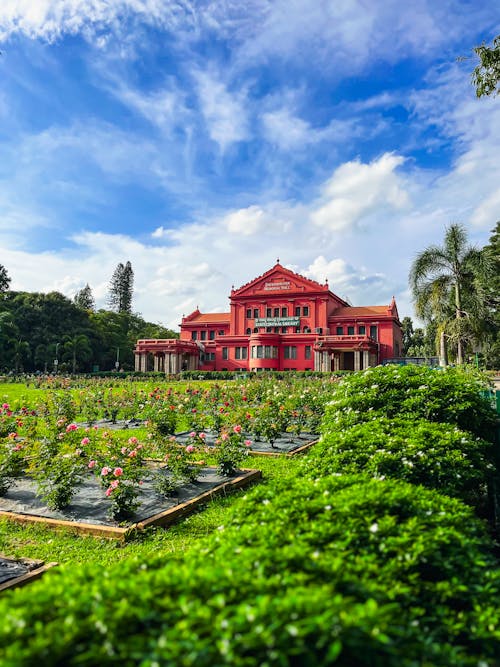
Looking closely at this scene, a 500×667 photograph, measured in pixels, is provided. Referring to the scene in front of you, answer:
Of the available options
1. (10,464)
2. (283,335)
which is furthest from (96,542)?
(283,335)

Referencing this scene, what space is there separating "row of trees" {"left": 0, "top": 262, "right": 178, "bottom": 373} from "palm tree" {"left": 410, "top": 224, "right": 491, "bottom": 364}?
105 ft

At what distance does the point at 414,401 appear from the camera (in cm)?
544

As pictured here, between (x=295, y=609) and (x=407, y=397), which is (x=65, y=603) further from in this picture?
(x=407, y=397)

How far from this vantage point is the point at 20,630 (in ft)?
4.65

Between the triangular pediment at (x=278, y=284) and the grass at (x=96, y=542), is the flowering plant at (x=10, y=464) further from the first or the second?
the triangular pediment at (x=278, y=284)

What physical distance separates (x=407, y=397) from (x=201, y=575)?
175 inches

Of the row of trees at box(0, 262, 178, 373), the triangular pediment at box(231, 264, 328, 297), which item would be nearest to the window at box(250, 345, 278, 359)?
the triangular pediment at box(231, 264, 328, 297)

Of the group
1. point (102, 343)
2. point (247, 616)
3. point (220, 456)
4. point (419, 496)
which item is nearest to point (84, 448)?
point (220, 456)

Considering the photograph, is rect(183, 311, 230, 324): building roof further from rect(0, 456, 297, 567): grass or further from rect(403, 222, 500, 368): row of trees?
rect(0, 456, 297, 567): grass

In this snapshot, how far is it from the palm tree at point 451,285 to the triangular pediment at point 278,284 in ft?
70.9

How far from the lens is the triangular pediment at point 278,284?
4266cm

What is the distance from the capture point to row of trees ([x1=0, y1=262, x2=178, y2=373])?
1677 inches

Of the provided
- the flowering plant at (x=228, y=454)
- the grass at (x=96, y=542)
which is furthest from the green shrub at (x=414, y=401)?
the grass at (x=96, y=542)

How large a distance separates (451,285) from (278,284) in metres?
24.4
